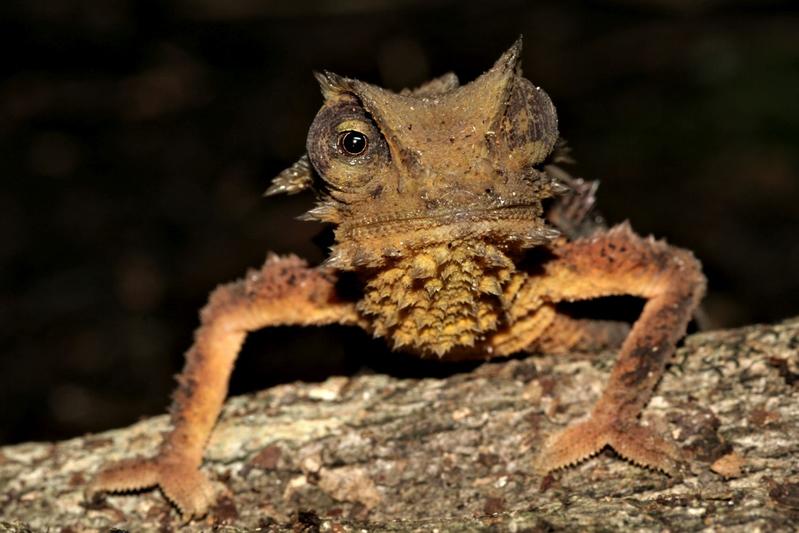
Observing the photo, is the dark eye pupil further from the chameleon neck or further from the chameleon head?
the chameleon neck

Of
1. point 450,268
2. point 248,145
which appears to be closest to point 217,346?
point 450,268

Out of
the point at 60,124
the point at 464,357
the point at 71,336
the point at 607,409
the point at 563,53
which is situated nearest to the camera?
the point at 607,409

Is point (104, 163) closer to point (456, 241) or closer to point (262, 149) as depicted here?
point (262, 149)

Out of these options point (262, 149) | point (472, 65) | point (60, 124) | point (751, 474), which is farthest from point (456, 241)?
point (60, 124)

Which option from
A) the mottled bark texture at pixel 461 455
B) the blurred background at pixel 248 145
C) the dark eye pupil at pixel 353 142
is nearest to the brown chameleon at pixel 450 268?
the dark eye pupil at pixel 353 142

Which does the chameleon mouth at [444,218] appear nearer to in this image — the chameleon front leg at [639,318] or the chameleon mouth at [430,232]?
the chameleon mouth at [430,232]

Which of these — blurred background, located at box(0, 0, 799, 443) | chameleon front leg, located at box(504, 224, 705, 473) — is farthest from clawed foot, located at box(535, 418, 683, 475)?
blurred background, located at box(0, 0, 799, 443)

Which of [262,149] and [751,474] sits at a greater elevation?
[262,149]
